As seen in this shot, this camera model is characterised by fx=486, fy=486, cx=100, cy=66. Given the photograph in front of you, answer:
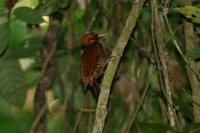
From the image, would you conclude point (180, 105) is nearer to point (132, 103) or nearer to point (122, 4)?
point (132, 103)

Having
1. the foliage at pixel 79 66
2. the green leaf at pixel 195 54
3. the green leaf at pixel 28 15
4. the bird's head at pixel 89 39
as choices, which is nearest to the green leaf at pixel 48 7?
the foliage at pixel 79 66

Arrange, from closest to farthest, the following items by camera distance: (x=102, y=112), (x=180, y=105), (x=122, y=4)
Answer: (x=102, y=112), (x=180, y=105), (x=122, y=4)

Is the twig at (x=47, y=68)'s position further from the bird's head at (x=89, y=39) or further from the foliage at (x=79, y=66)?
the bird's head at (x=89, y=39)

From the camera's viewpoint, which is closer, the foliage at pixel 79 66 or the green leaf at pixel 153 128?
the green leaf at pixel 153 128

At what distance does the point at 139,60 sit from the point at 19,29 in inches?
19.9

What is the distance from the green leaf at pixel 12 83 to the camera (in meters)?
1.63

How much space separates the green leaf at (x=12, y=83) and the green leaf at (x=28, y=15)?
1.20 feet

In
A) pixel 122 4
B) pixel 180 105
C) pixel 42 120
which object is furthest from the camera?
pixel 122 4

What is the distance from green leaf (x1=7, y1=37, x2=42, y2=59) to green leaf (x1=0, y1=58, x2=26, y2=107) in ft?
0.13

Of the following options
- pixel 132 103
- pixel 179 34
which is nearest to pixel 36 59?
pixel 132 103

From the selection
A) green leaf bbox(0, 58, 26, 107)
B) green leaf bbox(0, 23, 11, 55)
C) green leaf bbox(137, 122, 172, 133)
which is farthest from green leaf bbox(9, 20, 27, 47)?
green leaf bbox(137, 122, 172, 133)

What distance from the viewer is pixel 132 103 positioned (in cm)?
160

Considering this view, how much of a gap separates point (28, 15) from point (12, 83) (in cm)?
40

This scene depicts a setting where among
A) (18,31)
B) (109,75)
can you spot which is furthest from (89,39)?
(18,31)
